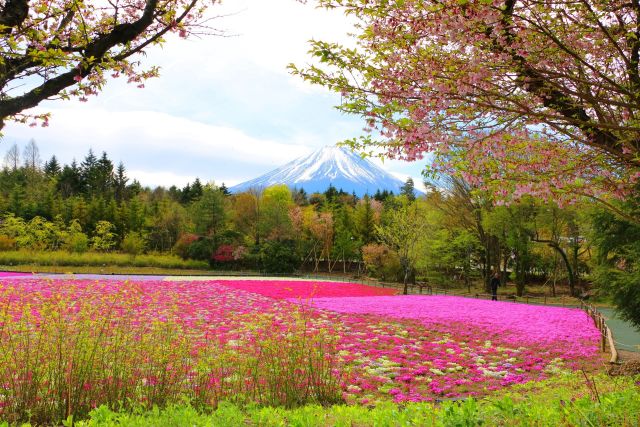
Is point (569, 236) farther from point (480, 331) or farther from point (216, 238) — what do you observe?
point (216, 238)

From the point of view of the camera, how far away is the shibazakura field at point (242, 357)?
5.41 m

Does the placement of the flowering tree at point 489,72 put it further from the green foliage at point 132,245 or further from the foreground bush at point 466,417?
the green foliage at point 132,245

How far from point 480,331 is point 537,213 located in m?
21.8

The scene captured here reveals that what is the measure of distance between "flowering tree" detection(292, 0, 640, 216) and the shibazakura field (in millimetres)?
3534

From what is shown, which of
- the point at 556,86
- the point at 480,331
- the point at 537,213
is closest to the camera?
the point at 556,86

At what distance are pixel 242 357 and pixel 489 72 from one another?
5.25m

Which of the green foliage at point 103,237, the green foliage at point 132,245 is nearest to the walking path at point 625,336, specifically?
the green foliage at point 132,245

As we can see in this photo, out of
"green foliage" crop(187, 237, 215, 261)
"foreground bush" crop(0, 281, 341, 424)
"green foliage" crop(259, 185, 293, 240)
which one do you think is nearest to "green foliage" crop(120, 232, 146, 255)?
"green foliage" crop(187, 237, 215, 261)

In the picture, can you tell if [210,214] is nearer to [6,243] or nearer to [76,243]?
[76,243]

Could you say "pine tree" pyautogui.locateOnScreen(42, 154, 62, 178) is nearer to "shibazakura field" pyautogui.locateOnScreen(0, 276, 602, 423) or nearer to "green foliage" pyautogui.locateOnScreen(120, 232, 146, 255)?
"green foliage" pyautogui.locateOnScreen(120, 232, 146, 255)

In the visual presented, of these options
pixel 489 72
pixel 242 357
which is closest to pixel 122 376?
pixel 242 357

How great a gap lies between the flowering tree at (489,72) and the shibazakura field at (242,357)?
3534 millimetres

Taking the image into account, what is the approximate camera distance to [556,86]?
4.69 metres

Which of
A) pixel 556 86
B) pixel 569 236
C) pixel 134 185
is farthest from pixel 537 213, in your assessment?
pixel 134 185
